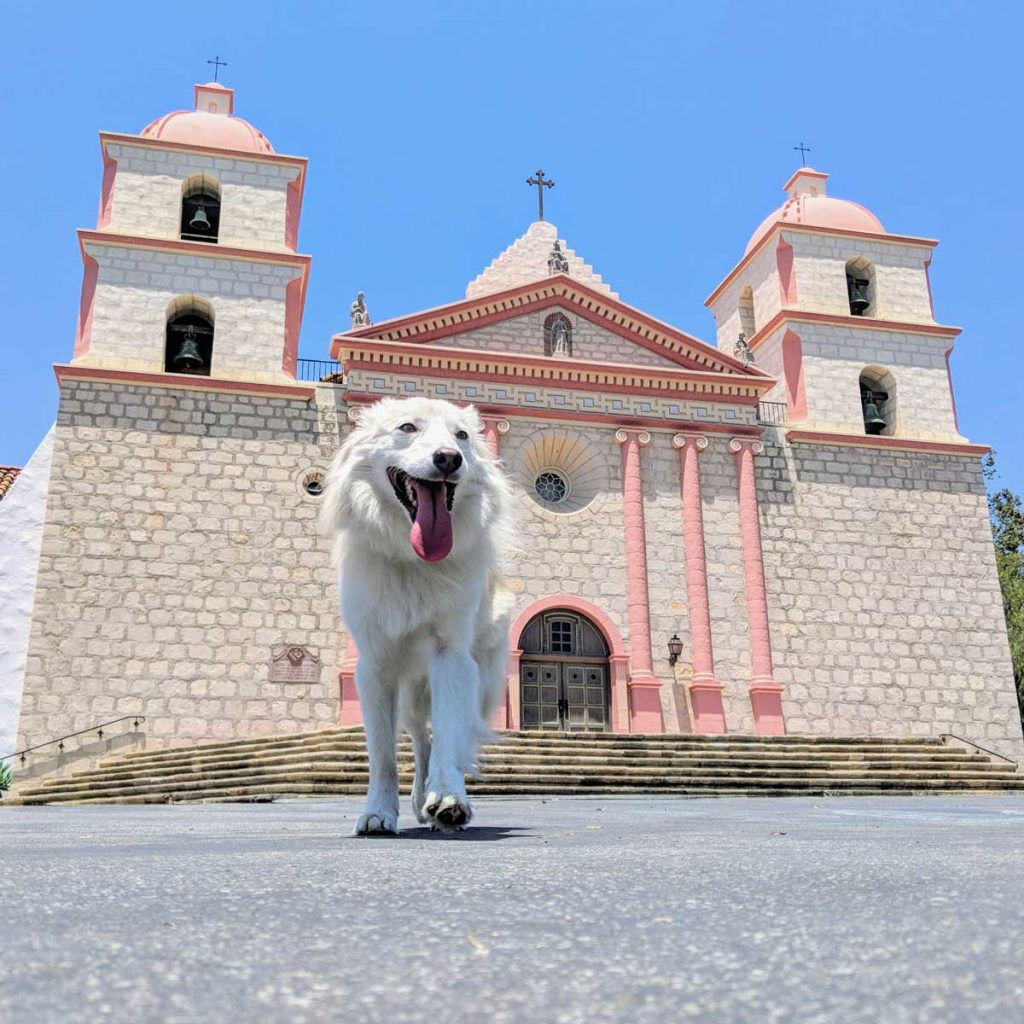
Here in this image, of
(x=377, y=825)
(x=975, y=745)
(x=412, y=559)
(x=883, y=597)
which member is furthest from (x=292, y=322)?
(x=377, y=825)

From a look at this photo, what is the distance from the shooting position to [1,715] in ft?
57.1

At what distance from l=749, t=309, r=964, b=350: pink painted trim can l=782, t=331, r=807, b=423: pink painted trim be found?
0.37 metres

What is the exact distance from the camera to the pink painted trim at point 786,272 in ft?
76.8

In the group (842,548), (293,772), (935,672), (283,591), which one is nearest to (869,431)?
(842,548)

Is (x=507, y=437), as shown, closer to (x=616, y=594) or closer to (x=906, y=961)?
(x=616, y=594)

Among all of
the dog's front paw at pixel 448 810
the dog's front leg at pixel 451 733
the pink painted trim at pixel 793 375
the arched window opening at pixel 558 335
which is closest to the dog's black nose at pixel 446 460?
the dog's front leg at pixel 451 733

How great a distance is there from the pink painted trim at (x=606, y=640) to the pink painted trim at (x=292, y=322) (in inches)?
263

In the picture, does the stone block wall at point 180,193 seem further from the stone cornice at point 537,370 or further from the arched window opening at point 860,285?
the arched window opening at point 860,285

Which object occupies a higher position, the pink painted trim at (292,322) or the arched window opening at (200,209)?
the arched window opening at (200,209)

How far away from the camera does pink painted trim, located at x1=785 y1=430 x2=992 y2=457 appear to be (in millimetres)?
21875

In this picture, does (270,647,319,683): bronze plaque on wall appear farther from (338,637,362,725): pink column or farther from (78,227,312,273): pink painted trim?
(78,227,312,273): pink painted trim

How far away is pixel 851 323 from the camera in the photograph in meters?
23.1

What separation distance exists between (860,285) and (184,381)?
50.5ft

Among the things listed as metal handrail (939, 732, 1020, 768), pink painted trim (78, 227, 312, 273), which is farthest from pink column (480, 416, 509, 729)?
metal handrail (939, 732, 1020, 768)
